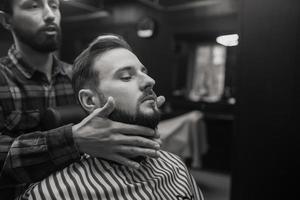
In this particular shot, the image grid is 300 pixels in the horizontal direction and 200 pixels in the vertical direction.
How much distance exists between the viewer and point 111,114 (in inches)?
34.8

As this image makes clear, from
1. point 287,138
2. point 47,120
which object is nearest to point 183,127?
point 287,138

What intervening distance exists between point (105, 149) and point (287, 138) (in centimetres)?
176

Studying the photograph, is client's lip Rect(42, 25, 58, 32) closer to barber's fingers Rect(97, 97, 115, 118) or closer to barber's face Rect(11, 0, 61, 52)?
barber's face Rect(11, 0, 61, 52)

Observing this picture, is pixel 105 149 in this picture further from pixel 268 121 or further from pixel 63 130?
pixel 268 121

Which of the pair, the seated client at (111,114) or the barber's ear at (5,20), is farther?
the barber's ear at (5,20)

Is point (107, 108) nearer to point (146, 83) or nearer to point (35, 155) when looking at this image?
point (146, 83)

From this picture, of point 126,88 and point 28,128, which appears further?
point 28,128

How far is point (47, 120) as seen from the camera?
38.6 inches

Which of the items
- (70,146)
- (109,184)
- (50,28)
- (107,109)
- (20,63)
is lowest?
(109,184)

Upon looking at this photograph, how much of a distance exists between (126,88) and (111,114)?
0.29 feet

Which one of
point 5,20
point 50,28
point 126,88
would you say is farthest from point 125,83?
point 5,20

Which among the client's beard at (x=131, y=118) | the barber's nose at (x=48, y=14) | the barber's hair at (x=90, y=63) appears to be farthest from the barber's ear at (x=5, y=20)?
the client's beard at (x=131, y=118)

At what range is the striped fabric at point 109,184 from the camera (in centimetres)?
89

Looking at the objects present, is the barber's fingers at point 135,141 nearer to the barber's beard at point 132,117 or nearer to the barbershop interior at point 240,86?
the barber's beard at point 132,117
